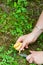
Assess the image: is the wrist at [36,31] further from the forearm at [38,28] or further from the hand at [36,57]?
the hand at [36,57]

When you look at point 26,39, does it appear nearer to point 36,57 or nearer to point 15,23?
point 36,57

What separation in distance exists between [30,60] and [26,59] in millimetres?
65

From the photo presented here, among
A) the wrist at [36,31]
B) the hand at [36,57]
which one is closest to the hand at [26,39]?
the wrist at [36,31]

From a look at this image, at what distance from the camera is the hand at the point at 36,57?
11.2ft

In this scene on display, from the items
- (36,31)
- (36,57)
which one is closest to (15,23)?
(36,31)

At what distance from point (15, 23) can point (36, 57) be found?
72cm

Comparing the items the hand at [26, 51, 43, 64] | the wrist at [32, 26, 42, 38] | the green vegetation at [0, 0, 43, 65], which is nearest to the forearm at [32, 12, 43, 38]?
the wrist at [32, 26, 42, 38]

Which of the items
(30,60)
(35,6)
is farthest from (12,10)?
(30,60)

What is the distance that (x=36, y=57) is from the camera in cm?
341

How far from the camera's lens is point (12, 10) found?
411 cm

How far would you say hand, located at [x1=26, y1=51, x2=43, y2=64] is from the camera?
3.40 metres

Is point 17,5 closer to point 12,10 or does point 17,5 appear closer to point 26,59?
point 12,10

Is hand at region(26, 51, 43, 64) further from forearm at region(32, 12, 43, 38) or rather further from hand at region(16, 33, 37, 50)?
forearm at region(32, 12, 43, 38)

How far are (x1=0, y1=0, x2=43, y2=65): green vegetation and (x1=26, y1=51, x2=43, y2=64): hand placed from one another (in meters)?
0.08
